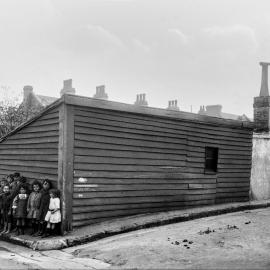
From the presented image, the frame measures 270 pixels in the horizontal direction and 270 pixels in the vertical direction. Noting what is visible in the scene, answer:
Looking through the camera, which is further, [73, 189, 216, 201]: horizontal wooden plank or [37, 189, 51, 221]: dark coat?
[73, 189, 216, 201]: horizontal wooden plank

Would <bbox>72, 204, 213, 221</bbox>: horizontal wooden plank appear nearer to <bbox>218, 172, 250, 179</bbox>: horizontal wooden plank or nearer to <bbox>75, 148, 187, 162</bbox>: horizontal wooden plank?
<bbox>75, 148, 187, 162</bbox>: horizontal wooden plank

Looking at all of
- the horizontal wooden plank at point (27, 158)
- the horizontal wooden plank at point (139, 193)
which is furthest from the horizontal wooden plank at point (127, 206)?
the horizontal wooden plank at point (27, 158)

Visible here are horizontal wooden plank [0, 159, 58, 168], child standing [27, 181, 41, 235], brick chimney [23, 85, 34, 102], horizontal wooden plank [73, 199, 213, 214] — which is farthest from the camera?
brick chimney [23, 85, 34, 102]

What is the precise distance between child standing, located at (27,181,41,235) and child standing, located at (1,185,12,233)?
71cm

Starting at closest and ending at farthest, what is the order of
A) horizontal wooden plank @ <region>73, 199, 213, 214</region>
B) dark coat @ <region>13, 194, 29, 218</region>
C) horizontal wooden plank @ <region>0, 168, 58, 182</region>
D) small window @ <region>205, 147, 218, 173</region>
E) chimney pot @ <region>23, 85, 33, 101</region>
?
horizontal wooden plank @ <region>73, 199, 213, 214</region> → dark coat @ <region>13, 194, 29, 218</region> → horizontal wooden plank @ <region>0, 168, 58, 182</region> → small window @ <region>205, 147, 218, 173</region> → chimney pot @ <region>23, 85, 33, 101</region>

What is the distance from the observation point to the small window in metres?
13.6

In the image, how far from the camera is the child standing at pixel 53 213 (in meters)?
9.91

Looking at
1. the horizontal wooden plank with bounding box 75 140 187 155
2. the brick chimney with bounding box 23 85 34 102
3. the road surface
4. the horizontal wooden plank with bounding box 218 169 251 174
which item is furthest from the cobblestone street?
the brick chimney with bounding box 23 85 34 102

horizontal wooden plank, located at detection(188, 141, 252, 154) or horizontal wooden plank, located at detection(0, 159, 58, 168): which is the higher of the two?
horizontal wooden plank, located at detection(188, 141, 252, 154)

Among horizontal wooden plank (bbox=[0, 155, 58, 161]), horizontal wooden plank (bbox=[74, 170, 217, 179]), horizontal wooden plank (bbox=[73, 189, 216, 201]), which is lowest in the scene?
horizontal wooden plank (bbox=[73, 189, 216, 201])

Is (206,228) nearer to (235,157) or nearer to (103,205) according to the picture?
(103,205)

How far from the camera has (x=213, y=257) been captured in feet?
25.0

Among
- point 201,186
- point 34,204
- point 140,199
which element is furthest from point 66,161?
point 201,186

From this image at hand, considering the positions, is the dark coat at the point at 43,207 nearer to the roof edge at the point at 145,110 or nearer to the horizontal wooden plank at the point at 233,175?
the roof edge at the point at 145,110
